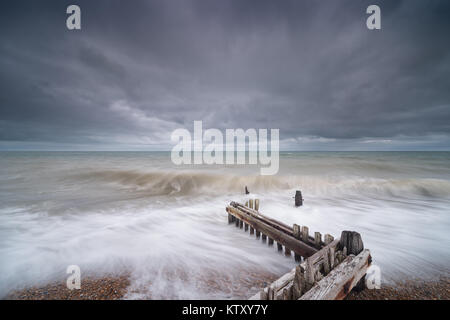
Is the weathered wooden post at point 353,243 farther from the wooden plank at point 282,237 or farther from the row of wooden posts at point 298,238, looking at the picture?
the wooden plank at point 282,237

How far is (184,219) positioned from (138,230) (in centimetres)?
194

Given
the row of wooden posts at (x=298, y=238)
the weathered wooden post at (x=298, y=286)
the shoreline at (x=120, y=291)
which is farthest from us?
the row of wooden posts at (x=298, y=238)

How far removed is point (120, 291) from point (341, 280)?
4.03m

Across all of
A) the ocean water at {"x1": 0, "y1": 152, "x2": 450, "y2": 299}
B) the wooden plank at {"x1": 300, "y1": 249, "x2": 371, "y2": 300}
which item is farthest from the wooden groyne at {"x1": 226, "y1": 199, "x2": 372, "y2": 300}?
the ocean water at {"x1": 0, "y1": 152, "x2": 450, "y2": 299}

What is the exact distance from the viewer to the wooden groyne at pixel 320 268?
2445 millimetres

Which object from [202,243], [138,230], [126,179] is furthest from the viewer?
[126,179]

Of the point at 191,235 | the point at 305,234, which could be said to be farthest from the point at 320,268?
the point at 191,235

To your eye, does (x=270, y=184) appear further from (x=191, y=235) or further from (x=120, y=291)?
(x=120, y=291)

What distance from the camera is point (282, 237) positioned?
14.9ft

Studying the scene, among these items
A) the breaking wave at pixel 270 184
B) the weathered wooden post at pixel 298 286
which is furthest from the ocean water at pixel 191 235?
the weathered wooden post at pixel 298 286

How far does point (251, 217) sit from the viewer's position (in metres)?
5.80

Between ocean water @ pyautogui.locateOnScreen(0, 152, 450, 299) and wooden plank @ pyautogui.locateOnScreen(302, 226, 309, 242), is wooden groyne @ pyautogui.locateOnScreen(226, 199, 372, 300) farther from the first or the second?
ocean water @ pyautogui.locateOnScreen(0, 152, 450, 299)
